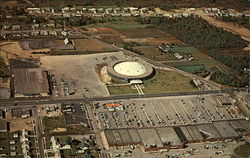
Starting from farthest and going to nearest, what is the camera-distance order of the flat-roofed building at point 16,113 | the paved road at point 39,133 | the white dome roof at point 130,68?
the white dome roof at point 130,68 < the flat-roofed building at point 16,113 < the paved road at point 39,133

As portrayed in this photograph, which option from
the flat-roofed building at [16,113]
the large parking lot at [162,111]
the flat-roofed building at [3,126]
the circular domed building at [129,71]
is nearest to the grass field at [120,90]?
the circular domed building at [129,71]

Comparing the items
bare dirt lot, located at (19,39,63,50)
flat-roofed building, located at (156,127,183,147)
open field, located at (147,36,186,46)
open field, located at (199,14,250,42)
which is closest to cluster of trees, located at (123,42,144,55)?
open field, located at (147,36,186,46)

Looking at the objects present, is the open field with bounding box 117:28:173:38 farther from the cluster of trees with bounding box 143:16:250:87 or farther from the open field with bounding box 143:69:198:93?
the open field with bounding box 143:69:198:93

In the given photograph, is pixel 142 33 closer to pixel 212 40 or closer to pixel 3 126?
pixel 212 40

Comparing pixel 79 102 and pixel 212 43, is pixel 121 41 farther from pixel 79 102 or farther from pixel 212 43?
pixel 79 102

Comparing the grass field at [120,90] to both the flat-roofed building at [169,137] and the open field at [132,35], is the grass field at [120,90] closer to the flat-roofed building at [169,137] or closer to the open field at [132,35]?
the flat-roofed building at [169,137]
